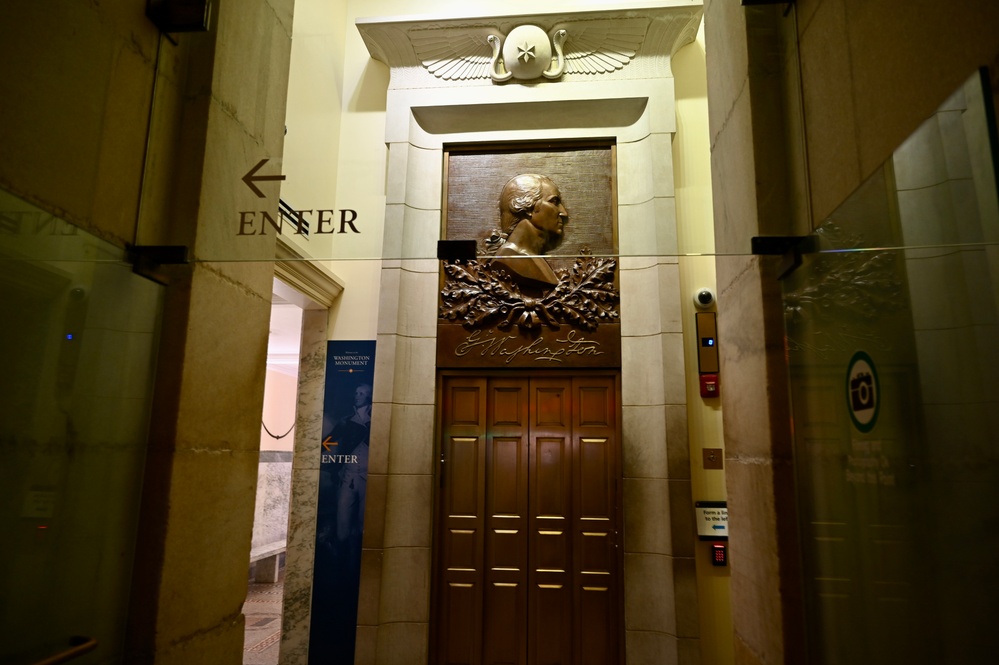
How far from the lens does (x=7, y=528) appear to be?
1.54 meters

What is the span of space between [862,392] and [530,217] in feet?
6.41

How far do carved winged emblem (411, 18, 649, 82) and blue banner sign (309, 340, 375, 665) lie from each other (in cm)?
242

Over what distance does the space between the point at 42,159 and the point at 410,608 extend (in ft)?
14.3

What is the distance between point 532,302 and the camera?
538 cm

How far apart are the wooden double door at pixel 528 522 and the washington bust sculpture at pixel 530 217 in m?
1.54

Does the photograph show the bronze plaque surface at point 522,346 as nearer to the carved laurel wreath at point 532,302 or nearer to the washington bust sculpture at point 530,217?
the carved laurel wreath at point 532,302

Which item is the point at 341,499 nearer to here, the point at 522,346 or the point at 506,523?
the point at 506,523

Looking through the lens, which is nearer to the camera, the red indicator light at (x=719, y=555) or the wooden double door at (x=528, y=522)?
the red indicator light at (x=719, y=555)

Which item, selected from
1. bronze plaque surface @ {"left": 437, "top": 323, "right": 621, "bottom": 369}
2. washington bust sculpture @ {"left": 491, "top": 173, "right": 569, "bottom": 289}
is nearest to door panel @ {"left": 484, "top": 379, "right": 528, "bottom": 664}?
bronze plaque surface @ {"left": 437, "top": 323, "right": 621, "bottom": 369}

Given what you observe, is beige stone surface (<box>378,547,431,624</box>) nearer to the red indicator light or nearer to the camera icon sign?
the red indicator light

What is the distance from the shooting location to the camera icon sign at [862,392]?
1.41m

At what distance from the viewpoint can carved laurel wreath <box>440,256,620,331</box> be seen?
5.44m
